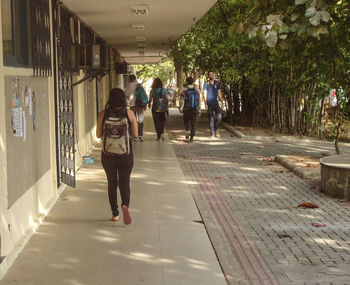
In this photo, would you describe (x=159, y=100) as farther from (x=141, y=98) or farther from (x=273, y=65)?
(x=273, y=65)

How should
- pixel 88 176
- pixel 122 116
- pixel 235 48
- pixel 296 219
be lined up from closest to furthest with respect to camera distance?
pixel 122 116, pixel 296 219, pixel 88 176, pixel 235 48

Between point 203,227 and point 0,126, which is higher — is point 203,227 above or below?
below

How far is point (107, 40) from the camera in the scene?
1973 centimetres

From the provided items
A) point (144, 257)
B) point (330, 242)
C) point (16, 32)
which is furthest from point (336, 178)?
point (16, 32)

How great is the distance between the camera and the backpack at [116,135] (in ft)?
23.5

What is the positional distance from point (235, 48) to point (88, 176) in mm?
9065

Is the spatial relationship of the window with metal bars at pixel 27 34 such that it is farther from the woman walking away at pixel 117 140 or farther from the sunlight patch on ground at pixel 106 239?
the sunlight patch on ground at pixel 106 239

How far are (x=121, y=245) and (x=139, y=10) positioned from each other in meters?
6.04

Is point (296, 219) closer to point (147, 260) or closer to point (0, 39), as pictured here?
point (147, 260)

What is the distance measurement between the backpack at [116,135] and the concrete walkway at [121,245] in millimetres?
897

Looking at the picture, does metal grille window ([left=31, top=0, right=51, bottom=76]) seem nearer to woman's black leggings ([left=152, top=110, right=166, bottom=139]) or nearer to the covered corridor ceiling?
the covered corridor ceiling

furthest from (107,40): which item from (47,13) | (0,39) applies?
(0,39)

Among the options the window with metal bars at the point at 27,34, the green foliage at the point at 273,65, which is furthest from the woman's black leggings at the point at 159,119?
the window with metal bars at the point at 27,34

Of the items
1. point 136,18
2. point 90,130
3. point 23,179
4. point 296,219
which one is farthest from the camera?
point 90,130
